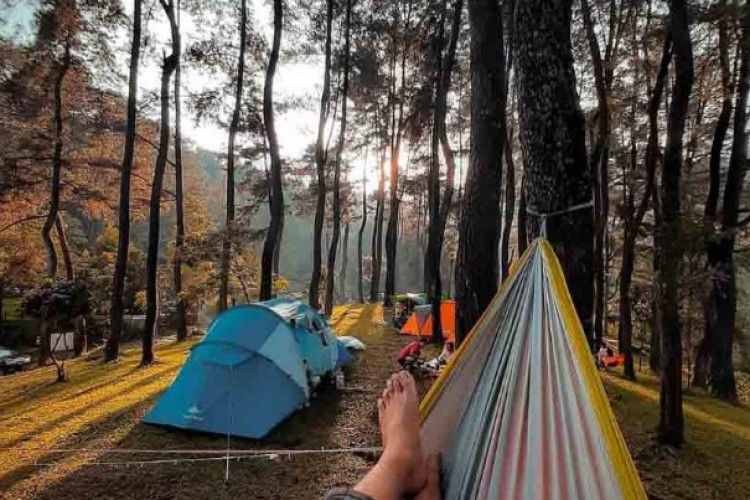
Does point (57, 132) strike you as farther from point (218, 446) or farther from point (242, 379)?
point (218, 446)

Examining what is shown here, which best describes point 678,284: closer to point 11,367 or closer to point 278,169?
point 278,169

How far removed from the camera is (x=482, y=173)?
337 centimetres

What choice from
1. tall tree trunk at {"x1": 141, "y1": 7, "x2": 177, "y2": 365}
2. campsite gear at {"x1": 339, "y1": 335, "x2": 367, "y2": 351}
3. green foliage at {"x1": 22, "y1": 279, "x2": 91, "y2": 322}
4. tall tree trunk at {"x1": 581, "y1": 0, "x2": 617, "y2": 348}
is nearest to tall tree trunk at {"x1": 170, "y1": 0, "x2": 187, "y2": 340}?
tall tree trunk at {"x1": 141, "y1": 7, "x2": 177, "y2": 365}

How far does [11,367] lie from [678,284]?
10.9 metres

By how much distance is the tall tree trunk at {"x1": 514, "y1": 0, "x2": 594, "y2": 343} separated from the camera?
5.60 feet

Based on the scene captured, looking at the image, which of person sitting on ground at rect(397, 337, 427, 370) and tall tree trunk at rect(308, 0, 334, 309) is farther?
tall tree trunk at rect(308, 0, 334, 309)

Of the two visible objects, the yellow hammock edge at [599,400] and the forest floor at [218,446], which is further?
the forest floor at [218,446]

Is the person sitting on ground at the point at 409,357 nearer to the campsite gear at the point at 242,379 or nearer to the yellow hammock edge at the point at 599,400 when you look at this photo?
the campsite gear at the point at 242,379

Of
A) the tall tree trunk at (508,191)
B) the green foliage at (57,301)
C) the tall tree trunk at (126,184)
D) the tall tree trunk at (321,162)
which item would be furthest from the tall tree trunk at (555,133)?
the tall tree trunk at (321,162)

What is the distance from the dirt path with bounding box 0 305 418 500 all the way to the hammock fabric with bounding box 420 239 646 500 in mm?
1590

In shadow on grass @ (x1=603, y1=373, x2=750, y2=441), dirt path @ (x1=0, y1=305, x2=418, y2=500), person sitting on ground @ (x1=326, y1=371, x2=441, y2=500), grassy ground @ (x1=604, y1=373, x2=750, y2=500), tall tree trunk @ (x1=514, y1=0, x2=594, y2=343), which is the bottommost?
shadow on grass @ (x1=603, y1=373, x2=750, y2=441)

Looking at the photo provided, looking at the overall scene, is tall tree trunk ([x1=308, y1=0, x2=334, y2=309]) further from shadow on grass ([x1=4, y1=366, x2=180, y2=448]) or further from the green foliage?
the green foliage

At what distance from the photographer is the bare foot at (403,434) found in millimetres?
1296

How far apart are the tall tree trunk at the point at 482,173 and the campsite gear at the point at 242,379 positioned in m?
1.46
